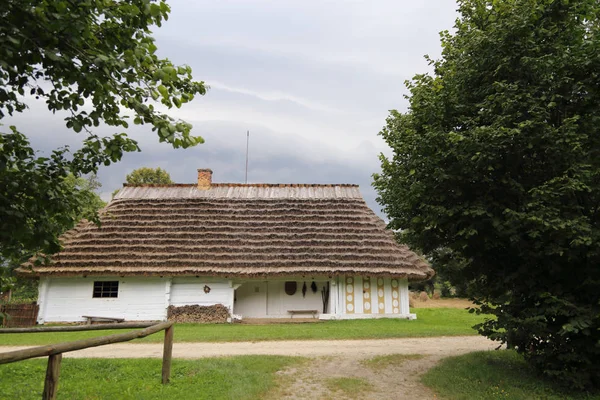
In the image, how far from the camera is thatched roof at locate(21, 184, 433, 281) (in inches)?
691

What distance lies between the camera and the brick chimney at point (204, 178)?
2339cm

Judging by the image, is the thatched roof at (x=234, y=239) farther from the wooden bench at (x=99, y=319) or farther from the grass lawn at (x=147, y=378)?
the grass lawn at (x=147, y=378)

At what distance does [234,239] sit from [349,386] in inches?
508

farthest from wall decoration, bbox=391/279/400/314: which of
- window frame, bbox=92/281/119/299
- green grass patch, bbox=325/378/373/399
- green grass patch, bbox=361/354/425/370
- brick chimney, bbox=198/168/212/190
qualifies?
window frame, bbox=92/281/119/299

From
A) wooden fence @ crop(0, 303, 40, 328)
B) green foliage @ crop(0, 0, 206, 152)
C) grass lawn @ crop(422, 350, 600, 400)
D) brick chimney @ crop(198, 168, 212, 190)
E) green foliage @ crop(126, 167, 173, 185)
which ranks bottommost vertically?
grass lawn @ crop(422, 350, 600, 400)

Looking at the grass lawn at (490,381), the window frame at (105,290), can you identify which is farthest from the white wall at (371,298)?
the window frame at (105,290)

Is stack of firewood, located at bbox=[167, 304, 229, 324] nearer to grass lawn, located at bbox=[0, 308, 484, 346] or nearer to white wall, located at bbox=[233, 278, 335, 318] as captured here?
grass lawn, located at bbox=[0, 308, 484, 346]

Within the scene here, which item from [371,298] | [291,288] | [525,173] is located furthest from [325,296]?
[525,173]

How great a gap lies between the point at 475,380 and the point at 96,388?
643 centimetres

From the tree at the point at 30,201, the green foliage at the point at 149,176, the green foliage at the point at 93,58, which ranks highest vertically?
the green foliage at the point at 149,176

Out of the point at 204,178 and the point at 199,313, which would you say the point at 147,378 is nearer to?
the point at 199,313

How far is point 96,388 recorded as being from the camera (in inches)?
257

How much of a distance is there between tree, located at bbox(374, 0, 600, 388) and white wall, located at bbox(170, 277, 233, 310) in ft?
39.8

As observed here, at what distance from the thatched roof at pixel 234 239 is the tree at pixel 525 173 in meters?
10.6
